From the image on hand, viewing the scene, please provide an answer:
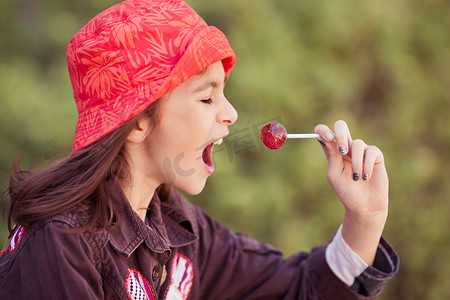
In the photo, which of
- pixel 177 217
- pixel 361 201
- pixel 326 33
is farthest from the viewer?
pixel 326 33

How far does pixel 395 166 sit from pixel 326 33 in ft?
3.16

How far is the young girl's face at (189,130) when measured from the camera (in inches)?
61.9

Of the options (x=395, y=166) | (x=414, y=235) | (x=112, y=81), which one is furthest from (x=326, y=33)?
(x=112, y=81)

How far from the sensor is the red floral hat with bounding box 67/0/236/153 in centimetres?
144

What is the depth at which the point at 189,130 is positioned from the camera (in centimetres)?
158

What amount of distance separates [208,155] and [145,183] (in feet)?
0.74

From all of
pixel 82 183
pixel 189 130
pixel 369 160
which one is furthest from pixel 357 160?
pixel 82 183

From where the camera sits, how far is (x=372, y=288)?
177 centimetres

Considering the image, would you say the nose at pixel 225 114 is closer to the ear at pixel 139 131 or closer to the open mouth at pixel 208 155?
the open mouth at pixel 208 155

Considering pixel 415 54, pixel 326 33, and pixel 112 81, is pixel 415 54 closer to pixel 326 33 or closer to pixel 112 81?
pixel 326 33

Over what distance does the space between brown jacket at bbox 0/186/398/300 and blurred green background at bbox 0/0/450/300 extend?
0.81 metres

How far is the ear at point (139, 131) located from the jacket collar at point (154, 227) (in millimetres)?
160

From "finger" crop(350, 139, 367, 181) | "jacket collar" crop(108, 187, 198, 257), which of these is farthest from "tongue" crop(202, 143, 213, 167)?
"finger" crop(350, 139, 367, 181)

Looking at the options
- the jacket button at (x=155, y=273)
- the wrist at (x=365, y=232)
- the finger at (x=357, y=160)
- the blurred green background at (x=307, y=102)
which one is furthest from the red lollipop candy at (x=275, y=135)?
the blurred green background at (x=307, y=102)
